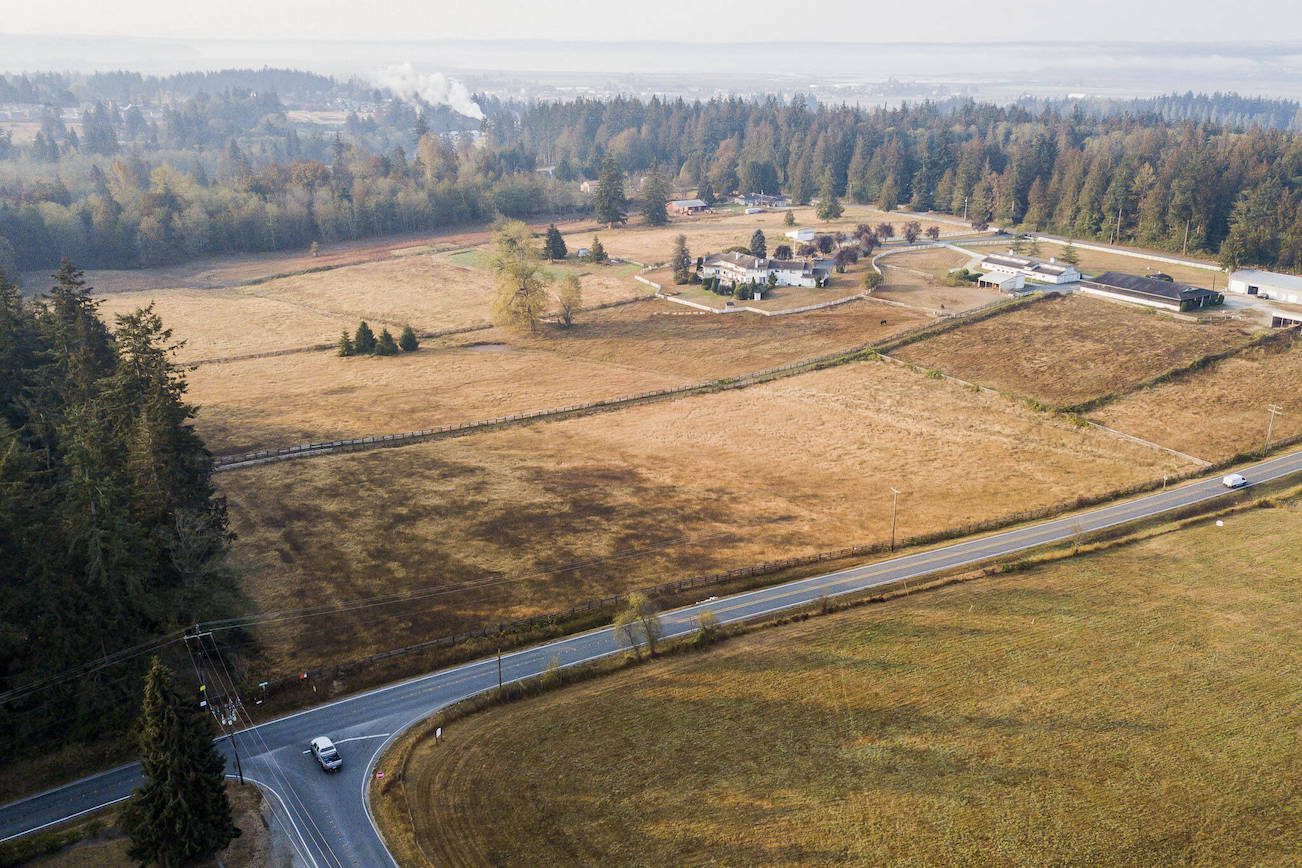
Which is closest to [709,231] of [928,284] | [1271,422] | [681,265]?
[681,265]

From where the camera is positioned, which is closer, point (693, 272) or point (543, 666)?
point (543, 666)

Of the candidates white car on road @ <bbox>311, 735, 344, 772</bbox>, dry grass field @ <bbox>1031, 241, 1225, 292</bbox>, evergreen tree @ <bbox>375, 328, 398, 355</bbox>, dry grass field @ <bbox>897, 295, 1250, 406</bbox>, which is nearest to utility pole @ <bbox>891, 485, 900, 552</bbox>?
dry grass field @ <bbox>897, 295, 1250, 406</bbox>

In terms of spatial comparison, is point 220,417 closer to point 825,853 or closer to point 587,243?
point 825,853

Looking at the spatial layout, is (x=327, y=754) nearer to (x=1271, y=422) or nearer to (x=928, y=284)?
(x=1271, y=422)

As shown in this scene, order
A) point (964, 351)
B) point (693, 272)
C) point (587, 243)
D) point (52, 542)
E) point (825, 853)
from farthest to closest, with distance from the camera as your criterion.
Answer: point (587, 243) < point (693, 272) < point (964, 351) < point (52, 542) < point (825, 853)

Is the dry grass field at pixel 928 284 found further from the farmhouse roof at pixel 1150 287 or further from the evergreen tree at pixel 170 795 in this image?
the evergreen tree at pixel 170 795

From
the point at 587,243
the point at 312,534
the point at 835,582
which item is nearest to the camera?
the point at 835,582

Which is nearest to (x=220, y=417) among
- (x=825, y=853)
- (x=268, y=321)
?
(x=268, y=321)

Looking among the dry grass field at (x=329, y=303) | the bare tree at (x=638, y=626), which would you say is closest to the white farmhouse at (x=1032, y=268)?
the dry grass field at (x=329, y=303)
